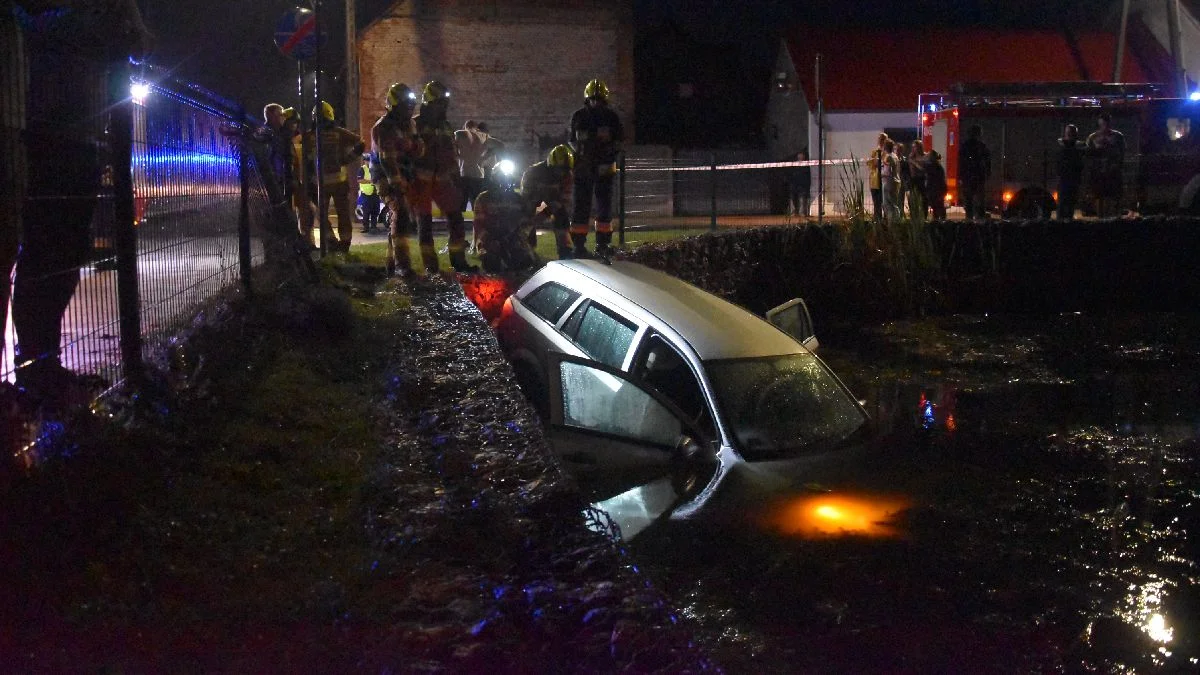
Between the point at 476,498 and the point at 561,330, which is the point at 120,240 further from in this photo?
the point at 561,330

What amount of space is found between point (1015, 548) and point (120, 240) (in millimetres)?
4541

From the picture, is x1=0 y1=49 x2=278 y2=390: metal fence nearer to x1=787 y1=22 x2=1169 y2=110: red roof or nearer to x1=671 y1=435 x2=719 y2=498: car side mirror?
x1=671 y1=435 x2=719 y2=498: car side mirror

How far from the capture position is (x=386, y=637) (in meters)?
3.54

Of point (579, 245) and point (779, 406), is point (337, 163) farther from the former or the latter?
point (779, 406)

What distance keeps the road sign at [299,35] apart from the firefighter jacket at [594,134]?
3.28 m

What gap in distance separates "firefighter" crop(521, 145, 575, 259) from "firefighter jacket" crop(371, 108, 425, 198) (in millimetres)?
1400

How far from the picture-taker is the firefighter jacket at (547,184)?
12.9 meters

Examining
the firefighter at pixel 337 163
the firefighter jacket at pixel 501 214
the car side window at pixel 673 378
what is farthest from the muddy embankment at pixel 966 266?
the car side window at pixel 673 378

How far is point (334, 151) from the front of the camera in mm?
14117

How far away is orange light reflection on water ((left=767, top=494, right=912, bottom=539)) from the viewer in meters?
6.13

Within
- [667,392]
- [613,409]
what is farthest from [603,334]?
[613,409]

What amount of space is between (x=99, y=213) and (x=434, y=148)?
7136mm

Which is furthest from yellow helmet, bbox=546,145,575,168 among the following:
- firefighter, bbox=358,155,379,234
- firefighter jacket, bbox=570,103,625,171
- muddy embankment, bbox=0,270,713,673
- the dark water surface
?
firefighter, bbox=358,155,379,234

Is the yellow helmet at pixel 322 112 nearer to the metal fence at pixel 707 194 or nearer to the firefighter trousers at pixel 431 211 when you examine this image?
the firefighter trousers at pixel 431 211
